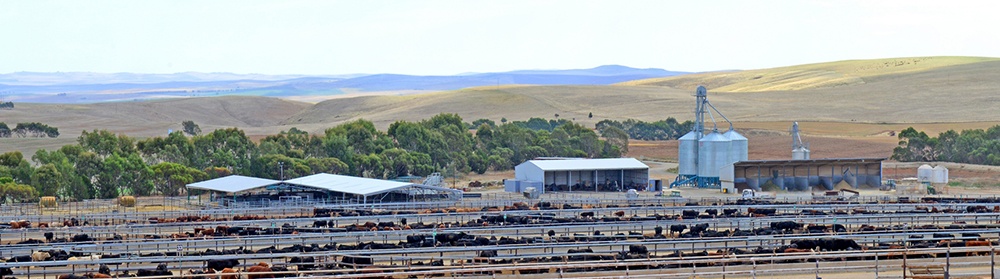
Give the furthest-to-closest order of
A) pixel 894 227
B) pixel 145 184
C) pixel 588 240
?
pixel 145 184 < pixel 894 227 < pixel 588 240

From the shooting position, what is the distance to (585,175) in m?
66.1

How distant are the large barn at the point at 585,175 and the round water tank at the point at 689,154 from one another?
126 inches

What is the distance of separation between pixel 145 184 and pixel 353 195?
495 inches

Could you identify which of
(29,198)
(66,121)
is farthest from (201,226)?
(66,121)

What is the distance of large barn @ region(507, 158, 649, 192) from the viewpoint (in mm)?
64250

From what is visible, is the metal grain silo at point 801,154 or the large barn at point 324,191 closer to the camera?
the large barn at point 324,191

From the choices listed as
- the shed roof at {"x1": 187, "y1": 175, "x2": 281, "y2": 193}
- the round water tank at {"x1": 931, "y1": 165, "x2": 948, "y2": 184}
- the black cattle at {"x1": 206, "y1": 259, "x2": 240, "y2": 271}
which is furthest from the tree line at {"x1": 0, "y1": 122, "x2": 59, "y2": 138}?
the black cattle at {"x1": 206, "y1": 259, "x2": 240, "y2": 271}

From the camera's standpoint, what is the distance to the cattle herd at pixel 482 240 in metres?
29.4

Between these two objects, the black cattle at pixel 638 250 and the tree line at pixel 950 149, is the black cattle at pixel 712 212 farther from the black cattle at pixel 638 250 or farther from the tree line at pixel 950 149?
the tree line at pixel 950 149

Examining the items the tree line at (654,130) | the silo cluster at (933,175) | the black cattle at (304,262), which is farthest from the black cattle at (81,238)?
the tree line at (654,130)

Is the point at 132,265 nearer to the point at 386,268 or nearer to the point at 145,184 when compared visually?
the point at 386,268

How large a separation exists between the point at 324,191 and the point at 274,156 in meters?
13.8

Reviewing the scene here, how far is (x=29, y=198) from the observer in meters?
57.3

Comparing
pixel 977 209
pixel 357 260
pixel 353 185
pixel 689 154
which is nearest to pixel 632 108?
pixel 689 154
